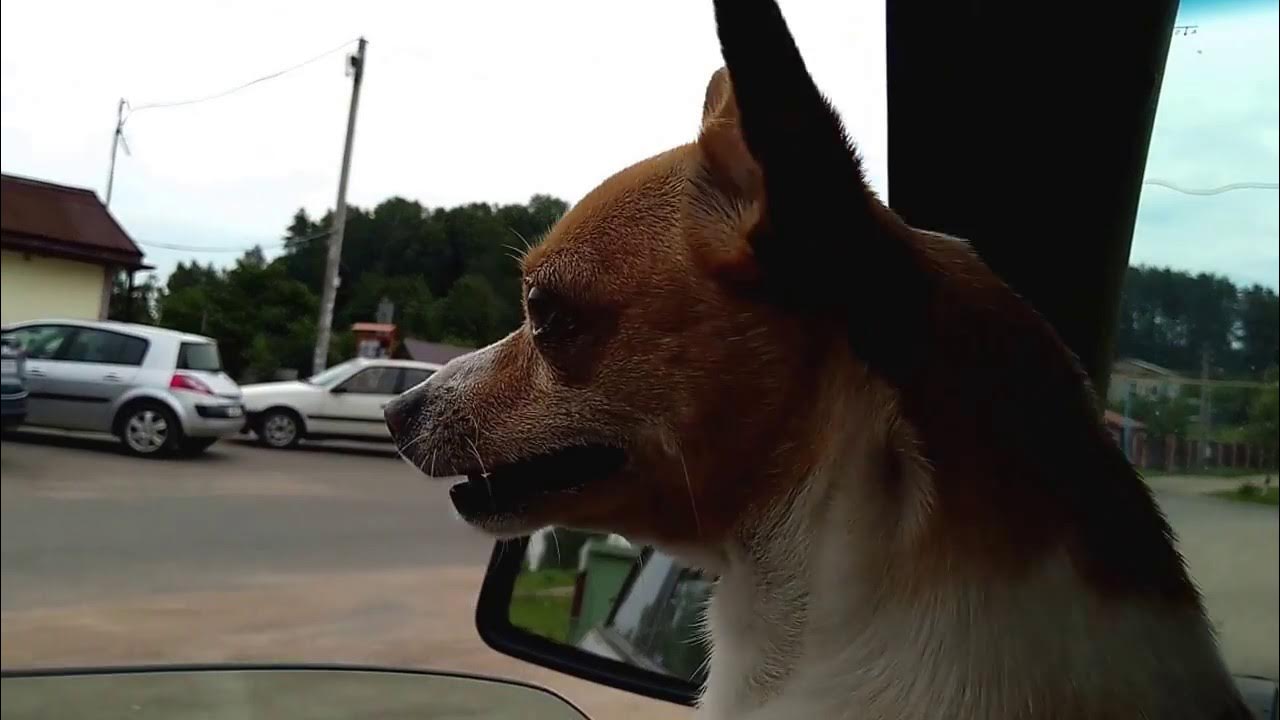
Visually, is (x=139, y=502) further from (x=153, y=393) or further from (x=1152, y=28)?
(x=1152, y=28)

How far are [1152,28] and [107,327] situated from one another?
26.9ft

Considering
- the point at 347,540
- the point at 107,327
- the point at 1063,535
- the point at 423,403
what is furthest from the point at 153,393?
the point at 1063,535

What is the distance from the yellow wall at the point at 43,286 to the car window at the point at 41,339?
288 mm

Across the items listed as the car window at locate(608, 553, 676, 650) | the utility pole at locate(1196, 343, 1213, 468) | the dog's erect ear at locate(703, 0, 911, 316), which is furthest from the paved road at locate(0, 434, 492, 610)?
the dog's erect ear at locate(703, 0, 911, 316)

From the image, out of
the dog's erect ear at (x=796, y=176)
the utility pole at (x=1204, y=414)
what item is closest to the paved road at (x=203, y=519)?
the utility pole at (x=1204, y=414)

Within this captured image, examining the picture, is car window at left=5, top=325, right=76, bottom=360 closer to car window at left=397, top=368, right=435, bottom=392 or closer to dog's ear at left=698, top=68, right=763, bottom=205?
car window at left=397, top=368, right=435, bottom=392

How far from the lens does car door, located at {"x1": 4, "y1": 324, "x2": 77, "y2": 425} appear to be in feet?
26.8

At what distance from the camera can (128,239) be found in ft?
22.1

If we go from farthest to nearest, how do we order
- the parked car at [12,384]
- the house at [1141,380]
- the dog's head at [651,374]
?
1. the parked car at [12,384]
2. the house at [1141,380]
3. the dog's head at [651,374]

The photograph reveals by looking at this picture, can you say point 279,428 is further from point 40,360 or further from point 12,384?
point 12,384

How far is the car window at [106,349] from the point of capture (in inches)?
333

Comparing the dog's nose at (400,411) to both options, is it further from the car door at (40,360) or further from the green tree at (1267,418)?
the car door at (40,360)

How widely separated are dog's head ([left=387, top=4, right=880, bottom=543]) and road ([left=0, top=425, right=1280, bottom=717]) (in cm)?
62

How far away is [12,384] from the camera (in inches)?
307
